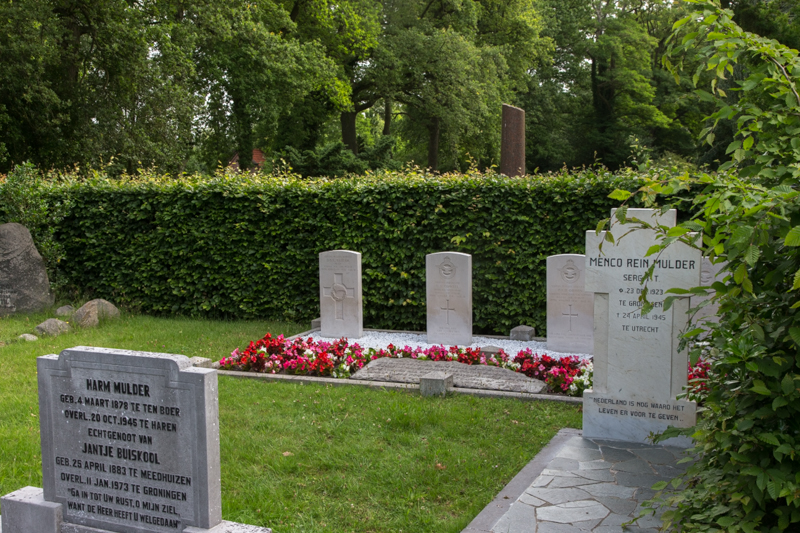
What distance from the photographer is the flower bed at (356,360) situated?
24.1ft

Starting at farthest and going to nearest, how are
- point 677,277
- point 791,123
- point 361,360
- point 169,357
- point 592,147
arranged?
point 592,147, point 361,360, point 677,277, point 169,357, point 791,123

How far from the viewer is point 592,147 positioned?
36250 mm

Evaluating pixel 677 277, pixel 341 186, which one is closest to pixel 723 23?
pixel 677 277

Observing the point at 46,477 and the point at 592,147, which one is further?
the point at 592,147

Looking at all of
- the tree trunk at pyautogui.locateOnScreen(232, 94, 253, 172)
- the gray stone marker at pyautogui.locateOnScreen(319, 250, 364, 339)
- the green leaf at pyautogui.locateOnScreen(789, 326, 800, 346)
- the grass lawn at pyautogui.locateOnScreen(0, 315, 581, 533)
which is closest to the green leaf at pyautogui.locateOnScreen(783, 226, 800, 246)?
the green leaf at pyautogui.locateOnScreen(789, 326, 800, 346)

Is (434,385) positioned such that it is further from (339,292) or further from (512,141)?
(512,141)

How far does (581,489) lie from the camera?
15.0ft

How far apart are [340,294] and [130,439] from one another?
687cm

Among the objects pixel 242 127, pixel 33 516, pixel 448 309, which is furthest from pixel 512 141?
pixel 242 127

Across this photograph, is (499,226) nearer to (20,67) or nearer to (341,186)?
(341,186)

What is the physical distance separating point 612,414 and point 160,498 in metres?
3.88

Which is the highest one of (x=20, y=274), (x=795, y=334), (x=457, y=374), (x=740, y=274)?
(x=740, y=274)

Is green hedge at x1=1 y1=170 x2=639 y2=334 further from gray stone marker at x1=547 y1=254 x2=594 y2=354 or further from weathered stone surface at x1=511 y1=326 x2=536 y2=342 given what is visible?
gray stone marker at x1=547 y1=254 x2=594 y2=354

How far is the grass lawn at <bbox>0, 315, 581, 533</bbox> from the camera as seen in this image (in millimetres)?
4363
